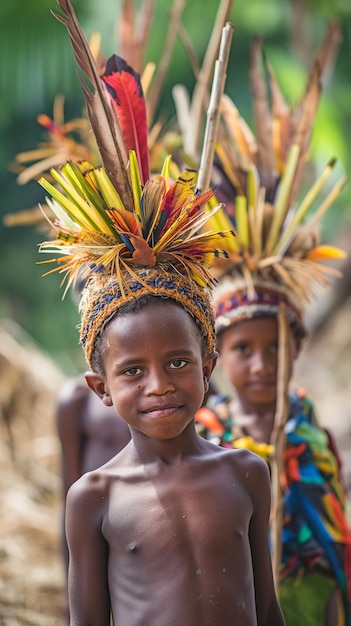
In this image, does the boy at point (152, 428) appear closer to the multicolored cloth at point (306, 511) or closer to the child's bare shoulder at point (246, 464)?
the child's bare shoulder at point (246, 464)

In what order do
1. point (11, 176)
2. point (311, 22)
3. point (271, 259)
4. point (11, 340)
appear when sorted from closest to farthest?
point (271, 259), point (11, 340), point (311, 22), point (11, 176)

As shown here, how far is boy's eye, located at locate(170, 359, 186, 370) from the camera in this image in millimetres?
2189

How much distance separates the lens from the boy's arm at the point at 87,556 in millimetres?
2248

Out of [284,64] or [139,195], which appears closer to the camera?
[139,195]

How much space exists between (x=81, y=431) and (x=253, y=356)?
3.18 feet

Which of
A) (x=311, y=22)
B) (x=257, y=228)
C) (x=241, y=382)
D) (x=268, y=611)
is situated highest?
(x=311, y=22)

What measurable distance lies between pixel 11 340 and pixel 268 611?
479 cm

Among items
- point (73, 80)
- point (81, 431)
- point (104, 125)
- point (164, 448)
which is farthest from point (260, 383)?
point (73, 80)

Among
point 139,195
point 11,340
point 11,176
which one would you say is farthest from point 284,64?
point 139,195

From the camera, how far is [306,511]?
3449mm

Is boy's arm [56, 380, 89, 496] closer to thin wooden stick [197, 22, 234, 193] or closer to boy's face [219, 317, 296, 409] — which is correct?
boy's face [219, 317, 296, 409]

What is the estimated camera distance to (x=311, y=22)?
15633 millimetres

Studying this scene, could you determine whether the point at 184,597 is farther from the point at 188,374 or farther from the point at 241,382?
the point at 241,382

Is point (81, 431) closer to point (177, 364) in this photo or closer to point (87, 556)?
point (87, 556)
